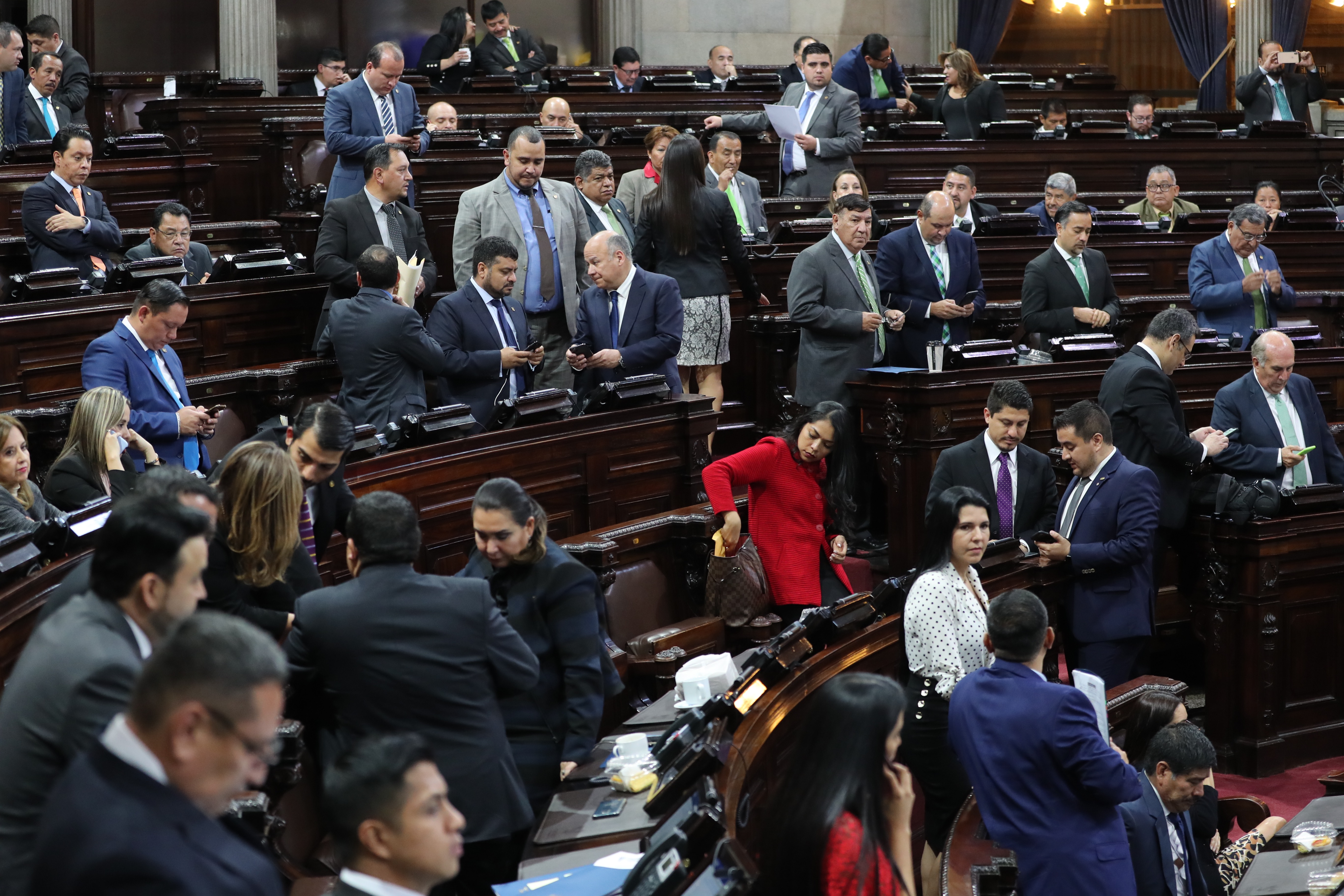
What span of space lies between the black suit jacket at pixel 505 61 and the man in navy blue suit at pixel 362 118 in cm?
336

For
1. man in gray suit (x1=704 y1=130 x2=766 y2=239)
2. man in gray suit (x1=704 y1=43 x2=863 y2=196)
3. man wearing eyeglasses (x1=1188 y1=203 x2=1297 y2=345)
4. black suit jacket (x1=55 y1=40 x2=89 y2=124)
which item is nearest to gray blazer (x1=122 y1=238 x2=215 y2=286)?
man in gray suit (x1=704 y1=130 x2=766 y2=239)

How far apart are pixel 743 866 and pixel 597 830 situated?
0.55 metres

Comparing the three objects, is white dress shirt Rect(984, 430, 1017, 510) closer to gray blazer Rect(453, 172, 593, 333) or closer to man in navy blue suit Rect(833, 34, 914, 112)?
gray blazer Rect(453, 172, 593, 333)

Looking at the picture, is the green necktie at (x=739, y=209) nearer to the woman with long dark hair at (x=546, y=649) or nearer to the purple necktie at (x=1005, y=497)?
→ the purple necktie at (x=1005, y=497)

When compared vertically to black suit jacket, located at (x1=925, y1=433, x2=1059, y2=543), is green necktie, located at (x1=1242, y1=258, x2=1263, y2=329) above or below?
above

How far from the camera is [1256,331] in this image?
6613mm

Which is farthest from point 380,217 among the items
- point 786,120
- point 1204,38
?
point 1204,38

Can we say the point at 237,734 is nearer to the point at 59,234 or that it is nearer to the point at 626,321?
the point at 626,321

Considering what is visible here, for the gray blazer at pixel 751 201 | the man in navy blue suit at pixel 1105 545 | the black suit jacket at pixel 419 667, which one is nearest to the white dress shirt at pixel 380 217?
the gray blazer at pixel 751 201

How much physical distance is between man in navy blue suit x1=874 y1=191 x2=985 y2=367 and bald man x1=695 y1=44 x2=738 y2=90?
161 inches

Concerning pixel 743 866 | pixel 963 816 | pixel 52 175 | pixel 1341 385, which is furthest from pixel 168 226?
pixel 1341 385

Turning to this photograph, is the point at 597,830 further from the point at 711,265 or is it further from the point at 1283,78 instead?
the point at 1283,78

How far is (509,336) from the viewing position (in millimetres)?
5270

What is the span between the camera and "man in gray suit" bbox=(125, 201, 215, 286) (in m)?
5.81
